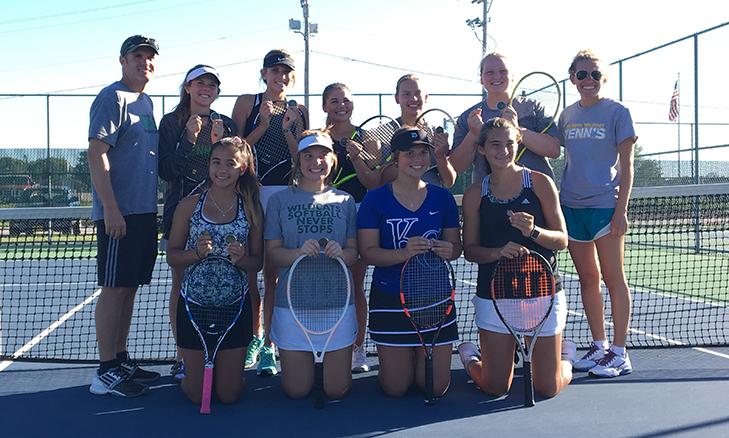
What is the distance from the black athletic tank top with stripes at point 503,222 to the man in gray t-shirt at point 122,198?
167 centimetres

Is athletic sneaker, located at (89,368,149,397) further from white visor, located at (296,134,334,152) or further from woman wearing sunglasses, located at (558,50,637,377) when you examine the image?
woman wearing sunglasses, located at (558,50,637,377)

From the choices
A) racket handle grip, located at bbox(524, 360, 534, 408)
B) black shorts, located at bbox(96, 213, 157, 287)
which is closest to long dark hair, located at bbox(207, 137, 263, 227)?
black shorts, located at bbox(96, 213, 157, 287)

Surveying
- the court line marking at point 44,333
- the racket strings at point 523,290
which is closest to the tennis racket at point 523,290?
the racket strings at point 523,290

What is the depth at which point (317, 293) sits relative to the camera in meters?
3.38

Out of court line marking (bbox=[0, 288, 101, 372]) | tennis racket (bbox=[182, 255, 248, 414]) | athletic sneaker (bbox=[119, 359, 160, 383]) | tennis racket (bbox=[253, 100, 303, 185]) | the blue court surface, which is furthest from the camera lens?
court line marking (bbox=[0, 288, 101, 372])

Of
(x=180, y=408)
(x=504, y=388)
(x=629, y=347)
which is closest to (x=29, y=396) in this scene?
(x=180, y=408)

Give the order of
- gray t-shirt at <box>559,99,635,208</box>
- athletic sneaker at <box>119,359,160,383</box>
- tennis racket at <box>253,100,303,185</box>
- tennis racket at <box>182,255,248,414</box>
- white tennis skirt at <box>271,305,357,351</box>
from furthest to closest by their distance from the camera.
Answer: tennis racket at <box>253,100,303,185</box> < gray t-shirt at <box>559,99,635,208</box> < athletic sneaker at <box>119,359,160,383</box> < white tennis skirt at <box>271,305,357,351</box> < tennis racket at <box>182,255,248,414</box>

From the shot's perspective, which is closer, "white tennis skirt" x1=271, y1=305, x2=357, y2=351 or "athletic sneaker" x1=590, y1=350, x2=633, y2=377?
"white tennis skirt" x1=271, y1=305, x2=357, y2=351

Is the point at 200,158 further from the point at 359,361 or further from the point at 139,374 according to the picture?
the point at 359,361

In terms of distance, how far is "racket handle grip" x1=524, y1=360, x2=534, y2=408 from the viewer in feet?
10.3

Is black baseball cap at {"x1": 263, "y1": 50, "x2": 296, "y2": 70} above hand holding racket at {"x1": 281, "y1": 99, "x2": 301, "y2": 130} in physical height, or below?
above

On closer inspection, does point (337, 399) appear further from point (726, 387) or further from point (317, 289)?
point (726, 387)

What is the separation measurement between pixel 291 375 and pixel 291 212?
30.8 inches

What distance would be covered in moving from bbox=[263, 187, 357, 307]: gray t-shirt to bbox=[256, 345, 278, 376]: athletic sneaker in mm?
493
